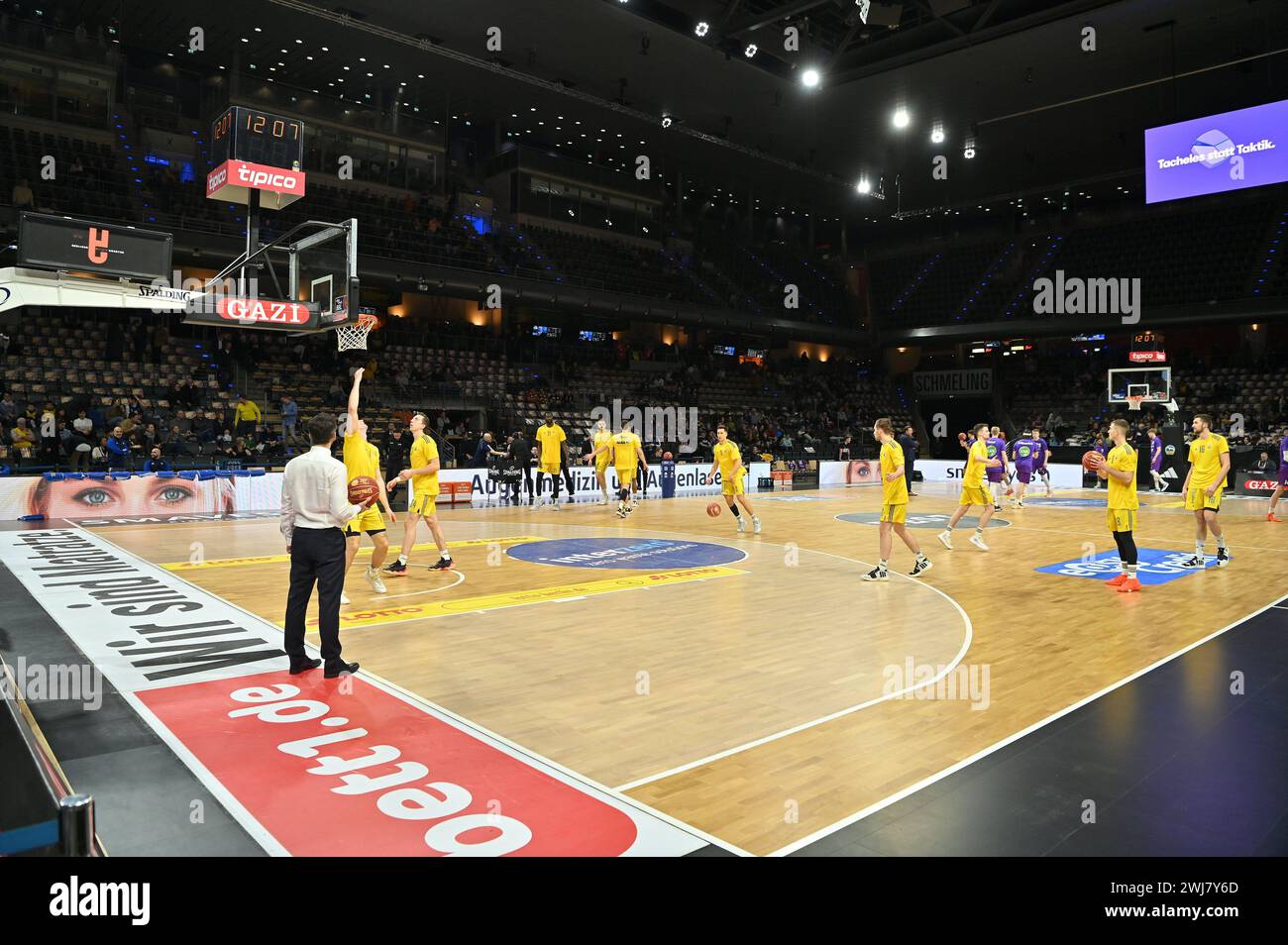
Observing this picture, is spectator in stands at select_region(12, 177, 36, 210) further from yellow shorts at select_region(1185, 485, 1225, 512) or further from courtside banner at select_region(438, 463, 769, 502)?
yellow shorts at select_region(1185, 485, 1225, 512)

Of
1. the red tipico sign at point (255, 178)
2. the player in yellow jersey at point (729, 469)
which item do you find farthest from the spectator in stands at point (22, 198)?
the player in yellow jersey at point (729, 469)

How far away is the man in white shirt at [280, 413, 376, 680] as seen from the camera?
5.15 m

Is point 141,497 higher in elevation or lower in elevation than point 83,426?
lower

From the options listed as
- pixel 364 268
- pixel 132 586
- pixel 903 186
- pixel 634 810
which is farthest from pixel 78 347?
pixel 903 186

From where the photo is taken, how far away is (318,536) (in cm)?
521

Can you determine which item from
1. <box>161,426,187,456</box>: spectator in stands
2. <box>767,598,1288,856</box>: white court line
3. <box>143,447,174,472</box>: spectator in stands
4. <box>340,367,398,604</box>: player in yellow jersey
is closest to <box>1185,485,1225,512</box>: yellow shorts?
<box>767,598,1288,856</box>: white court line

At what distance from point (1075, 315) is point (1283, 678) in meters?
32.0

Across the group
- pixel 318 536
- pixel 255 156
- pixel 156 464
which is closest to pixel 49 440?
pixel 156 464

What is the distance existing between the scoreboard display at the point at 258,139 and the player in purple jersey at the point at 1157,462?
831 inches

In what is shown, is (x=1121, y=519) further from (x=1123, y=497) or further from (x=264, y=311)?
(x=264, y=311)

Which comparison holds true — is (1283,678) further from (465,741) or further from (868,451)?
(868,451)

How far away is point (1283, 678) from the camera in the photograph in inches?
213

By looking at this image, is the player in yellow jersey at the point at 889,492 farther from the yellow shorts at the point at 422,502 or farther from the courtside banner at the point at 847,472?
the courtside banner at the point at 847,472

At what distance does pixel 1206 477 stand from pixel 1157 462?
1395 centimetres
